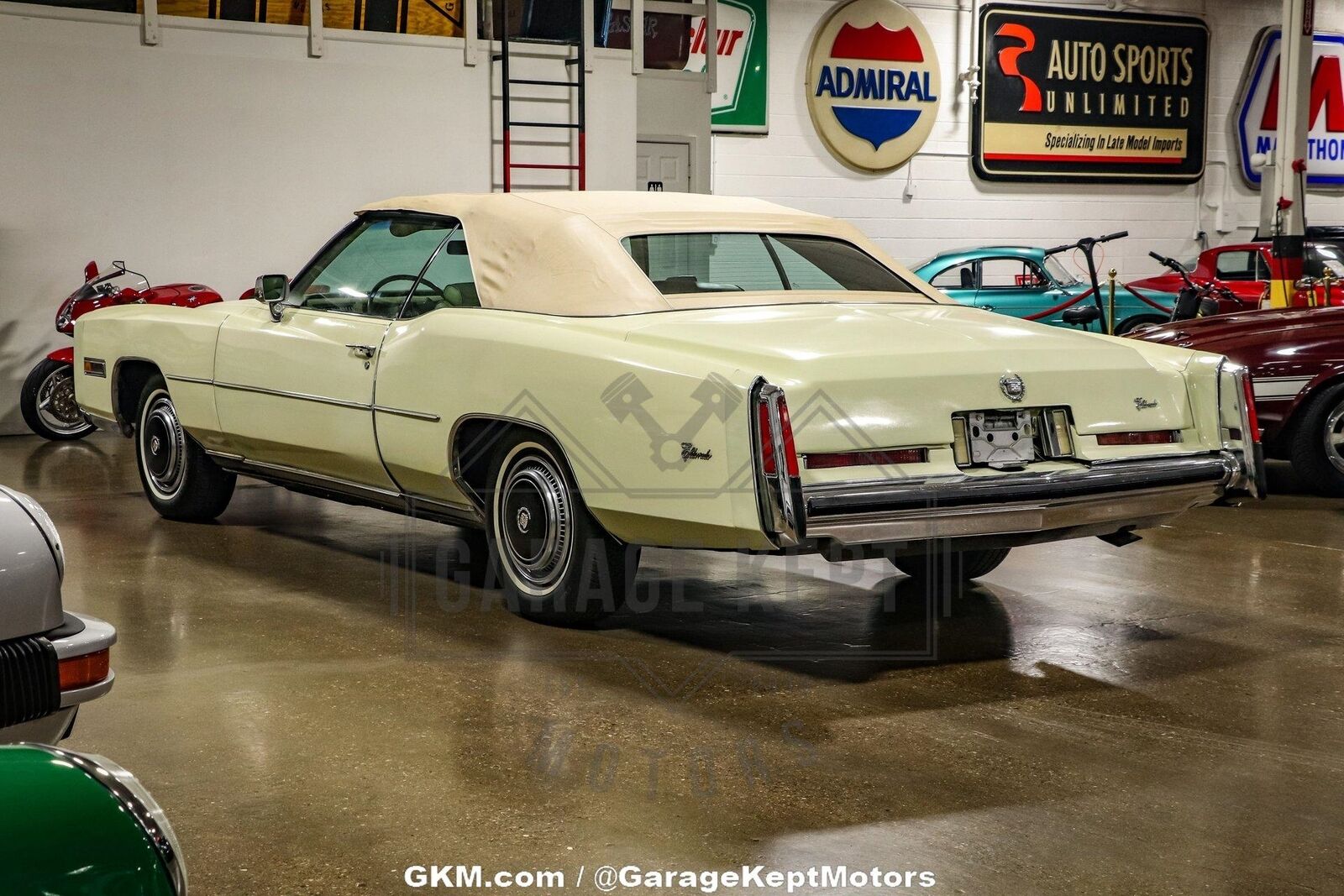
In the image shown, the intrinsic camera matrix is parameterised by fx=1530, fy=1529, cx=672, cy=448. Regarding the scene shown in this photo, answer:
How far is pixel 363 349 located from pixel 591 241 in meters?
0.97

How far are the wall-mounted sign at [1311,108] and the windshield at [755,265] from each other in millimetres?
18256

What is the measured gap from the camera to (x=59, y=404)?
11.2 meters

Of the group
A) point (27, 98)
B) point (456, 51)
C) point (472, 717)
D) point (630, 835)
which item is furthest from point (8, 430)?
point (630, 835)

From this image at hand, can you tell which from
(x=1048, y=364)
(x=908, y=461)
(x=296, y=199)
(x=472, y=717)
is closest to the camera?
(x=472, y=717)

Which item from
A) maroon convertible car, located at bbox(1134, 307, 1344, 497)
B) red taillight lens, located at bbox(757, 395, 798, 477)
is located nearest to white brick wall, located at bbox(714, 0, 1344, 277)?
maroon convertible car, located at bbox(1134, 307, 1344, 497)

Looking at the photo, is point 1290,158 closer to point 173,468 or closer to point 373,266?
point 373,266

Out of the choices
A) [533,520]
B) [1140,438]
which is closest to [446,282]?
[533,520]

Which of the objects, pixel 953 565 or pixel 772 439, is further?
pixel 953 565

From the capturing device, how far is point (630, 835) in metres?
3.15

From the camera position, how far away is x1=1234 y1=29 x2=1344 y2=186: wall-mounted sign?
22.0 m

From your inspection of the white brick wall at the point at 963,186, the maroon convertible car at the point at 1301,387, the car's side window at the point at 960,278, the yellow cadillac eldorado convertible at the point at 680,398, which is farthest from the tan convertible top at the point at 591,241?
the white brick wall at the point at 963,186

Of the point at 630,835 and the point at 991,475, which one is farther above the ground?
the point at 991,475

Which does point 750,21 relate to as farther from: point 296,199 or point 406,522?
point 406,522

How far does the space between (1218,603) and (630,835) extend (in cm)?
309
